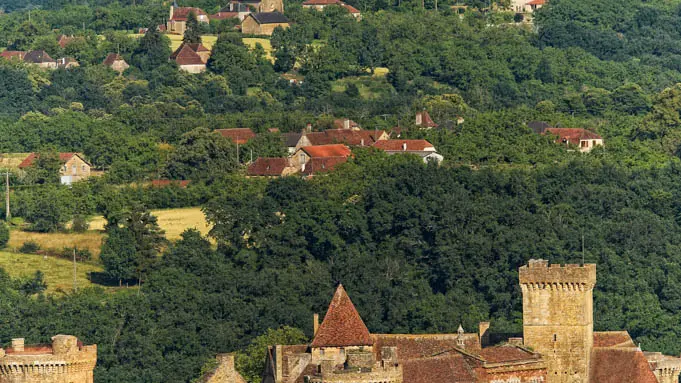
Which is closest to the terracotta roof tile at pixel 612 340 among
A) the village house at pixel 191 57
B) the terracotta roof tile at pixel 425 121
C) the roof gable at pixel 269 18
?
the terracotta roof tile at pixel 425 121

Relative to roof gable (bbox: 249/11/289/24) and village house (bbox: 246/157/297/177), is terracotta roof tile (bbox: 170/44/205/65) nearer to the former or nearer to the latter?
roof gable (bbox: 249/11/289/24)

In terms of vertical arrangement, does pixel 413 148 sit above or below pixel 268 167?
above

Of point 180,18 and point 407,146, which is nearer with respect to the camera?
point 407,146

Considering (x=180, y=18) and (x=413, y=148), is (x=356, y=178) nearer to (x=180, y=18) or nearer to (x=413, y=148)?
(x=413, y=148)

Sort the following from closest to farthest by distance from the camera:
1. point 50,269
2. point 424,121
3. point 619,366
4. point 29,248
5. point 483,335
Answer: point 619,366
point 483,335
point 50,269
point 29,248
point 424,121

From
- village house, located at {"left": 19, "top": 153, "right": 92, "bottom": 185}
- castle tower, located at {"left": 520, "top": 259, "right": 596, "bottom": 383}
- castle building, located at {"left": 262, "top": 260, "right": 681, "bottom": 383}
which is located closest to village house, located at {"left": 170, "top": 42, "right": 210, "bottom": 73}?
village house, located at {"left": 19, "top": 153, "right": 92, "bottom": 185}

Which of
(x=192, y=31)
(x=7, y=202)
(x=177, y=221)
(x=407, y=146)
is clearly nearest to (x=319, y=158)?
(x=407, y=146)

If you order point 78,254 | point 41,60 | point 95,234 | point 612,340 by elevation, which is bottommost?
point 41,60

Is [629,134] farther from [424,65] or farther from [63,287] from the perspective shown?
[63,287]
